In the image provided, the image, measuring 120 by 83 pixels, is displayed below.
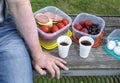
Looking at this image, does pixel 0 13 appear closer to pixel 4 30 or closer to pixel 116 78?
pixel 4 30

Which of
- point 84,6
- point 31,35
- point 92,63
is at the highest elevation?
point 31,35

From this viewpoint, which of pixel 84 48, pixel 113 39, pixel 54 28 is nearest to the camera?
pixel 84 48

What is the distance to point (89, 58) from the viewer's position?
2623 mm

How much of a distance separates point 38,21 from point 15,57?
1.50 feet

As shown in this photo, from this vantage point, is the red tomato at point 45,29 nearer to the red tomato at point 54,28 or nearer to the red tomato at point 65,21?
the red tomato at point 54,28

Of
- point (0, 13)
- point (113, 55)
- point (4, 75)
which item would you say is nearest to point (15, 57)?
point (4, 75)

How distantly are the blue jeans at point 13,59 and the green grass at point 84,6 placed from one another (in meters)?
1.50

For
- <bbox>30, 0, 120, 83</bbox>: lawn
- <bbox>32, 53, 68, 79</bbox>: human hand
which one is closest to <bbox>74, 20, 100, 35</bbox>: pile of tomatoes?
<bbox>32, 53, 68, 79</bbox>: human hand

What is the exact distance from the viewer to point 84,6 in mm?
3996

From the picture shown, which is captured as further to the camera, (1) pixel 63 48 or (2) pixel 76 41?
(2) pixel 76 41

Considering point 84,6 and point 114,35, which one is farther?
point 84,6

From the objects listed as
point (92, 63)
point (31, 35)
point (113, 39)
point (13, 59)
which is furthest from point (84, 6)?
point (13, 59)

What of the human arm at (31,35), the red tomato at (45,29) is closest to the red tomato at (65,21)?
the red tomato at (45,29)

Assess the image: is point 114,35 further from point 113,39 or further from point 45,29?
point 45,29
